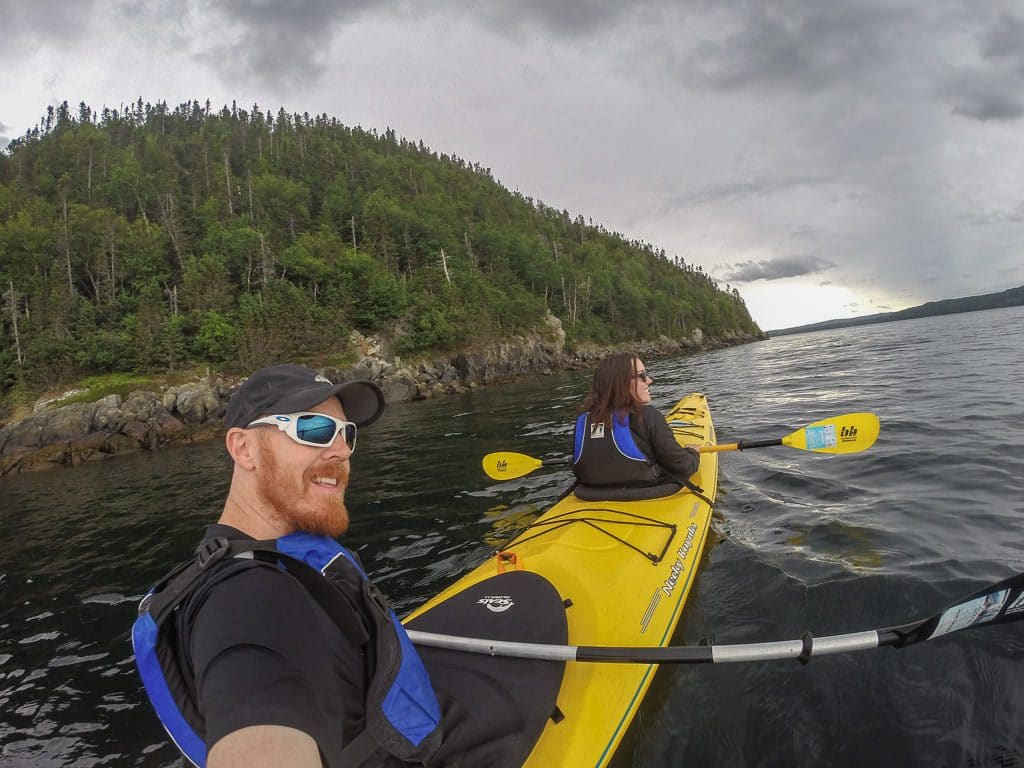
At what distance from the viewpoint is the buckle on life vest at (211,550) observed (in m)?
1.43

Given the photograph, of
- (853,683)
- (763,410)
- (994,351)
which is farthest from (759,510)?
(994,351)

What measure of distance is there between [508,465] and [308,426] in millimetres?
6186

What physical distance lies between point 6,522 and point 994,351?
32694mm

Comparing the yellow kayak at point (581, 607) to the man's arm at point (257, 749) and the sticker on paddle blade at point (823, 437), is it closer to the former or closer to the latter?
the man's arm at point (257, 749)

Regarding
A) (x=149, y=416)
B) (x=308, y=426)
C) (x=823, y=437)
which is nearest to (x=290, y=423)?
(x=308, y=426)

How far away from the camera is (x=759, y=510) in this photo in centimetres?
598

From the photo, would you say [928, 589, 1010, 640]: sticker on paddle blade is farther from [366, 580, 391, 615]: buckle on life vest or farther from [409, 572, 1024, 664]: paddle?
[366, 580, 391, 615]: buckle on life vest

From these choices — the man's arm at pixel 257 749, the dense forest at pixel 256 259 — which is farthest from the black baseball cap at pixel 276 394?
the dense forest at pixel 256 259

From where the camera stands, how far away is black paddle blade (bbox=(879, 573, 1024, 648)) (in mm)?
2408

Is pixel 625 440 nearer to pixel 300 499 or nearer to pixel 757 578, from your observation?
pixel 757 578

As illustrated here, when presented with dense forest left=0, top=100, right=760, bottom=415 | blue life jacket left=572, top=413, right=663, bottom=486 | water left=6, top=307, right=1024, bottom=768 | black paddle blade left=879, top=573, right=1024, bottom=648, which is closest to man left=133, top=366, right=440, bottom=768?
water left=6, top=307, right=1024, bottom=768

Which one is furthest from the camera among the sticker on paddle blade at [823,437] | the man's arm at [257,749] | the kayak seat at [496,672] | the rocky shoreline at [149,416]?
the rocky shoreline at [149,416]

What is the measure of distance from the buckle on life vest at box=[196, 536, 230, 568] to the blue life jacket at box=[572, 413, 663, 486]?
403 centimetres

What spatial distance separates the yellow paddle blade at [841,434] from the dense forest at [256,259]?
3423 centimetres
